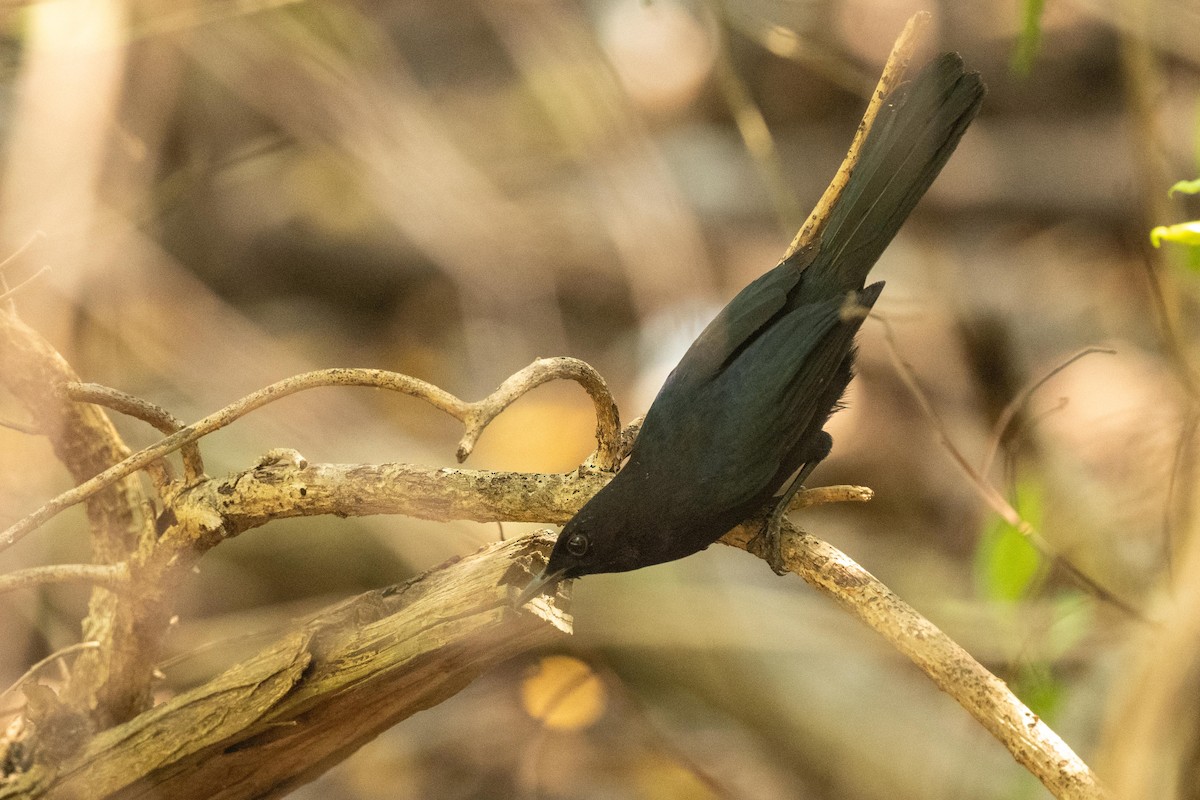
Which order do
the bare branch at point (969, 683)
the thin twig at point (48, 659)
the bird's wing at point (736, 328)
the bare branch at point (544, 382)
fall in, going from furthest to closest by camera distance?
the bird's wing at point (736, 328) → the thin twig at point (48, 659) → the bare branch at point (544, 382) → the bare branch at point (969, 683)

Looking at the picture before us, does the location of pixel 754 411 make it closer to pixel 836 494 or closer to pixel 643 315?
pixel 836 494

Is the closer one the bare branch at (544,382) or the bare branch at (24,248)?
the bare branch at (544,382)

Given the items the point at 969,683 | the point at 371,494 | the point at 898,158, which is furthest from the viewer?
the point at 898,158

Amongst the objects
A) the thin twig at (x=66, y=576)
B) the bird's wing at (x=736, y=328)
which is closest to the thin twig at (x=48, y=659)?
the thin twig at (x=66, y=576)

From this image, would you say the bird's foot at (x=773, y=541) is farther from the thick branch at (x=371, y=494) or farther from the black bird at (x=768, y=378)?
the thick branch at (x=371, y=494)

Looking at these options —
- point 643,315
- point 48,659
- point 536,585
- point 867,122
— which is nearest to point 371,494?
point 536,585

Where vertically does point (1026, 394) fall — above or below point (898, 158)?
below

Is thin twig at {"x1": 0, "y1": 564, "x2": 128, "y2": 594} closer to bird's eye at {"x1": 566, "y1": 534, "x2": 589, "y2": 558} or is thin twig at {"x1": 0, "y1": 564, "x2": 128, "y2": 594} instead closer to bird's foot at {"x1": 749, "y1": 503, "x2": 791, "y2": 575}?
bird's eye at {"x1": 566, "y1": 534, "x2": 589, "y2": 558}
